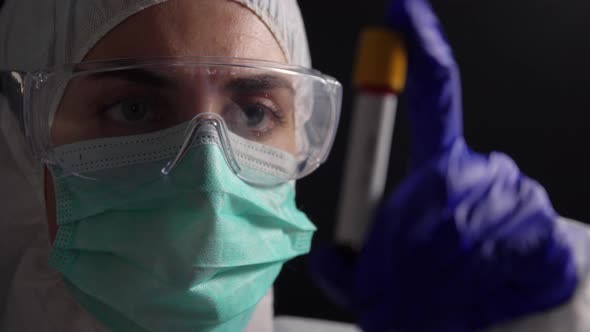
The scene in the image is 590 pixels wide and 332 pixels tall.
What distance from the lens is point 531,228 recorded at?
1021mm

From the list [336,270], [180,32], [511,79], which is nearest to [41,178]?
[180,32]

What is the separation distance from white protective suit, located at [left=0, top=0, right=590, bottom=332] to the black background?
0.56 m

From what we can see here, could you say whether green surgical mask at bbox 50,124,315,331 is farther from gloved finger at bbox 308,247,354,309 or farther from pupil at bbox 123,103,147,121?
gloved finger at bbox 308,247,354,309

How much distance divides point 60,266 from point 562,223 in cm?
91

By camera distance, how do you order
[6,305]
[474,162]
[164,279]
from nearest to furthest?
[164,279]
[6,305]
[474,162]

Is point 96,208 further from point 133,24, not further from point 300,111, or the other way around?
point 300,111

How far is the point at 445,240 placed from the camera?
40.8 inches

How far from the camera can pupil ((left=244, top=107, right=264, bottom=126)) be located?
90 cm

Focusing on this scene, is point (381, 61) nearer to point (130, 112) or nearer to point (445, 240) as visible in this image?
point (445, 240)

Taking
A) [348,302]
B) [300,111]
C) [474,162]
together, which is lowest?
[348,302]

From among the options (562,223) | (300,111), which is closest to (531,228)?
(562,223)

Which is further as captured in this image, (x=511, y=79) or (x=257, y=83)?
(x=511, y=79)

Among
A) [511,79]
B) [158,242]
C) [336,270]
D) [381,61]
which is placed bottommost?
[336,270]

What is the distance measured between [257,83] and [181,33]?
0.47ft
